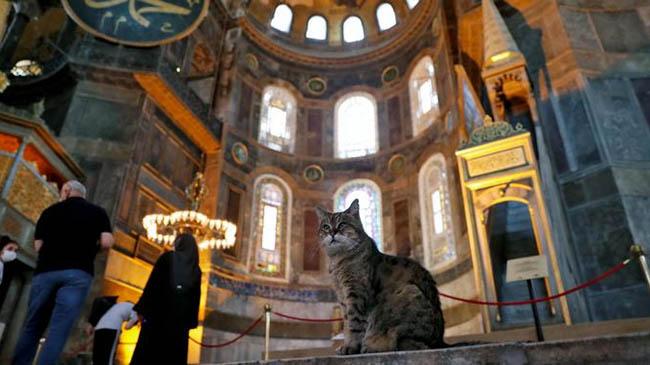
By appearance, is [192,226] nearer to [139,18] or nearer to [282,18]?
[139,18]

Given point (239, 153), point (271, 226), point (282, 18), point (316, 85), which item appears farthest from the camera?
point (282, 18)

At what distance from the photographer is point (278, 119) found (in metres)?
17.7

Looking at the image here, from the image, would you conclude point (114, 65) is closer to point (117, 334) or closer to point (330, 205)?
point (330, 205)

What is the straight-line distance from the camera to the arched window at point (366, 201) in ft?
51.3

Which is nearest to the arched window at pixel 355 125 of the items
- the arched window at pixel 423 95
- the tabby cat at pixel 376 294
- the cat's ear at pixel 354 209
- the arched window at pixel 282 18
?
the arched window at pixel 423 95

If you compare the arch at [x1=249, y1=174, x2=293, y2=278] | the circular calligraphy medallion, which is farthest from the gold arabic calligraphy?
the arch at [x1=249, y1=174, x2=293, y2=278]

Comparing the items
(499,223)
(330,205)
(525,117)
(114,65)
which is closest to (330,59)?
(330,205)

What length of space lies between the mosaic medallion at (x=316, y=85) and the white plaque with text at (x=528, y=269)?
15.7 meters

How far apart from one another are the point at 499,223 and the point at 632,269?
6.42 feet

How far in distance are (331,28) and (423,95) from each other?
6.36m

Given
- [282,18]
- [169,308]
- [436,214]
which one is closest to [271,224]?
[436,214]

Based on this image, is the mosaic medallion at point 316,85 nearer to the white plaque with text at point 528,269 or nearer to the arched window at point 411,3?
the arched window at point 411,3

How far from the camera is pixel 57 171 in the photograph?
9.59 meters

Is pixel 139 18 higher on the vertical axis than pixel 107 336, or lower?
higher
